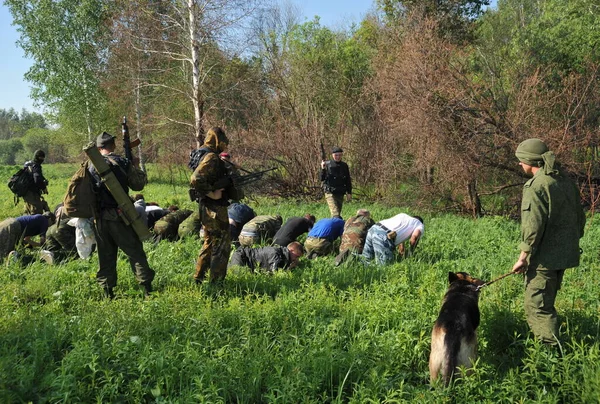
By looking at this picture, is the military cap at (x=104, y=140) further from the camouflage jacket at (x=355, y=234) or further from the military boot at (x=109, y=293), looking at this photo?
the camouflage jacket at (x=355, y=234)

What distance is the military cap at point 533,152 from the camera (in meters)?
3.48

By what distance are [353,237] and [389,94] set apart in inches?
277

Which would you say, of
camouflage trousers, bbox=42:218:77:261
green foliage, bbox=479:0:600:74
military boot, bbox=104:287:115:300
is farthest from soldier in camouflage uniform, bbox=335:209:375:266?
green foliage, bbox=479:0:600:74

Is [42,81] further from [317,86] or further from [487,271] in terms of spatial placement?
[487,271]

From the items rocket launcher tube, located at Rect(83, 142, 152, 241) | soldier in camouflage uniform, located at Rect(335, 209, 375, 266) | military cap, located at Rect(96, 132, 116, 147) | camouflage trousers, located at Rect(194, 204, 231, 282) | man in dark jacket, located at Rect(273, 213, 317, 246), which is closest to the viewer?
rocket launcher tube, located at Rect(83, 142, 152, 241)

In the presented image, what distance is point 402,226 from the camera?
604cm

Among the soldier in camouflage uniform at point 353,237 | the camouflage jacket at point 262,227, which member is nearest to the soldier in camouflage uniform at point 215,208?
the soldier in camouflage uniform at point 353,237

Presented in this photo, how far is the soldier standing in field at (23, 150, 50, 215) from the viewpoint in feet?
28.9

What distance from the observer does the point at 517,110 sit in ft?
33.1

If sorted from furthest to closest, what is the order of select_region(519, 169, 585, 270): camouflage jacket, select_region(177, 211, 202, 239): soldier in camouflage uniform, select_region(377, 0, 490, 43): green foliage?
1. select_region(377, 0, 490, 43): green foliage
2. select_region(177, 211, 202, 239): soldier in camouflage uniform
3. select_region(519, 169, 585, 270): camouflage jacket

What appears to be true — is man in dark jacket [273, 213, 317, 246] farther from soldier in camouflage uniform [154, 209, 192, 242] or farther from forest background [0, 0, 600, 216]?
forest background [0, 0, 600, 216]

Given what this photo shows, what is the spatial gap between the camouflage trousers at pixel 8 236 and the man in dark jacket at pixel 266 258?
3302mm

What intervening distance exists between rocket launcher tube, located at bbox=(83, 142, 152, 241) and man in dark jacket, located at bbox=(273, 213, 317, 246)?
8.83ft

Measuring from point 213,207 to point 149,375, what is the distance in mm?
2360
